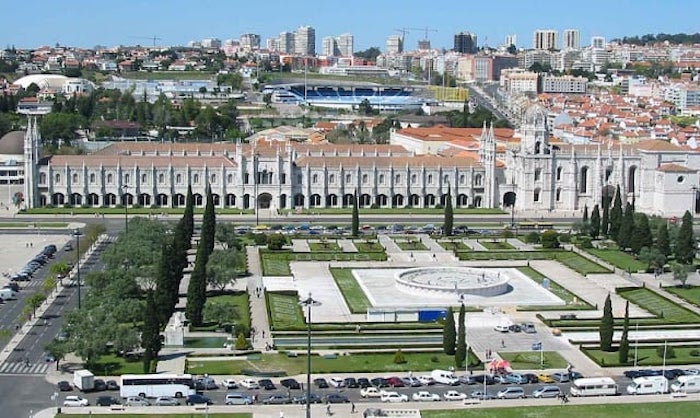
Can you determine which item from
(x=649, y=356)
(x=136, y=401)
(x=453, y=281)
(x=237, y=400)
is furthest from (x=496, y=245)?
(x=136, y=401)

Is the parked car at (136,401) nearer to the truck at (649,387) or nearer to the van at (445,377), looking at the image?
the van at (445,377)

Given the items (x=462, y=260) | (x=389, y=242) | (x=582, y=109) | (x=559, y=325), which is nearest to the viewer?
(x=559, y=325)

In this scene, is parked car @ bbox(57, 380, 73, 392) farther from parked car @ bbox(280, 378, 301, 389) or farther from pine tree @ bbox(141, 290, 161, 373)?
parked car @ bbox(280, 378, 301, 389)

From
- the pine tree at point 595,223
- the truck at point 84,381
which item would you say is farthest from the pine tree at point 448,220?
the truck at point 84,381

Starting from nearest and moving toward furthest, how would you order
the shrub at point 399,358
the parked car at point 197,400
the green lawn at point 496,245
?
the parked car at point 197,400 < the shrub at point 399,358 < the green lawn at point 496,245

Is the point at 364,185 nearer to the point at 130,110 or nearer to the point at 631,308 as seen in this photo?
the point at 631,308

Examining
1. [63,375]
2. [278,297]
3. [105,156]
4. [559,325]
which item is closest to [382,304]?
[278,297]
